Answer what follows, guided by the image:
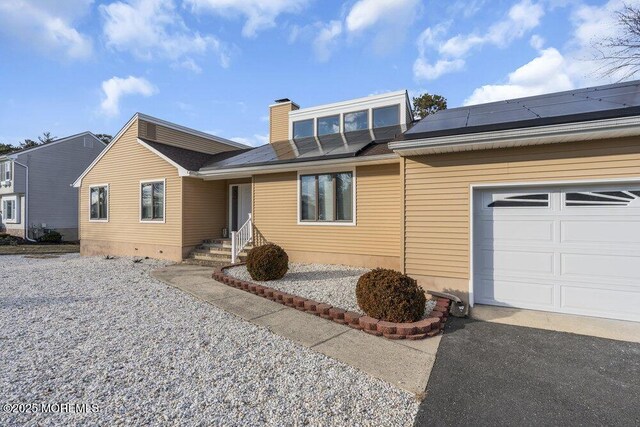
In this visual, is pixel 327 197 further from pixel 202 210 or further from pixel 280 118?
pixel 280 118

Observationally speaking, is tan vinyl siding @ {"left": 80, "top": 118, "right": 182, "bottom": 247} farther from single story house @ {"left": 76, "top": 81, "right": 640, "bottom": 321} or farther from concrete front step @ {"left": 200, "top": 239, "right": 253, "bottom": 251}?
single story house @ {"left": 76, "top": 81, "right": 640, "bottom": 321}

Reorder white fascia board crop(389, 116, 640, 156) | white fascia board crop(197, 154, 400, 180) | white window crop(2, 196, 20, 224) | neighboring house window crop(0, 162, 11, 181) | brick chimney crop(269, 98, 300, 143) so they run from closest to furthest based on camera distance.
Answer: white fascia board crop(389, 116, 640, 156) < white fascia board crop(197, 154, 400, 180) < brick chimney crop(269, 98, 300, 143) < neighboring house window crop(0, 162, 11, 181) < white window crop(2, 196, 20, 224)

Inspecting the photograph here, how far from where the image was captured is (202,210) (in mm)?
11672

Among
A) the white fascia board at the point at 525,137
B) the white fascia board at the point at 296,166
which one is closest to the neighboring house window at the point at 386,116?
the white fascia board at the point at 296,166

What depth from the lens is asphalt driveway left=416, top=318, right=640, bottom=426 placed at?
2.67 m

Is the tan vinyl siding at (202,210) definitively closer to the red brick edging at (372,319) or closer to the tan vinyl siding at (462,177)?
the red brick edging at (372,319)

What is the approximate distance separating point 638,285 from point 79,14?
14.0 m

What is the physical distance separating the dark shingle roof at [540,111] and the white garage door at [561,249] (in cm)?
119

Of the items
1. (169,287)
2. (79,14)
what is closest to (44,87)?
(79,14)

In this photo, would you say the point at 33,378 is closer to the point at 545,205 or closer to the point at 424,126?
the point at 424,126

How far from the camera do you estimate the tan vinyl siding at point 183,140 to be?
13.2 metres

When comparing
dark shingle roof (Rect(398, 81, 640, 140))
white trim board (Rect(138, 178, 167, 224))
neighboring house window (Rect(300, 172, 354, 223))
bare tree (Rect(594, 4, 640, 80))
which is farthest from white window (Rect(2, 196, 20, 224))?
bare tree (Rect(594, 4, 640, 80))

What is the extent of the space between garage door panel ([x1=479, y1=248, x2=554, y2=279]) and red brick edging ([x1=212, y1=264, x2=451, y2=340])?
42.0 inches

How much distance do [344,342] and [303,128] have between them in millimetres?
10895
